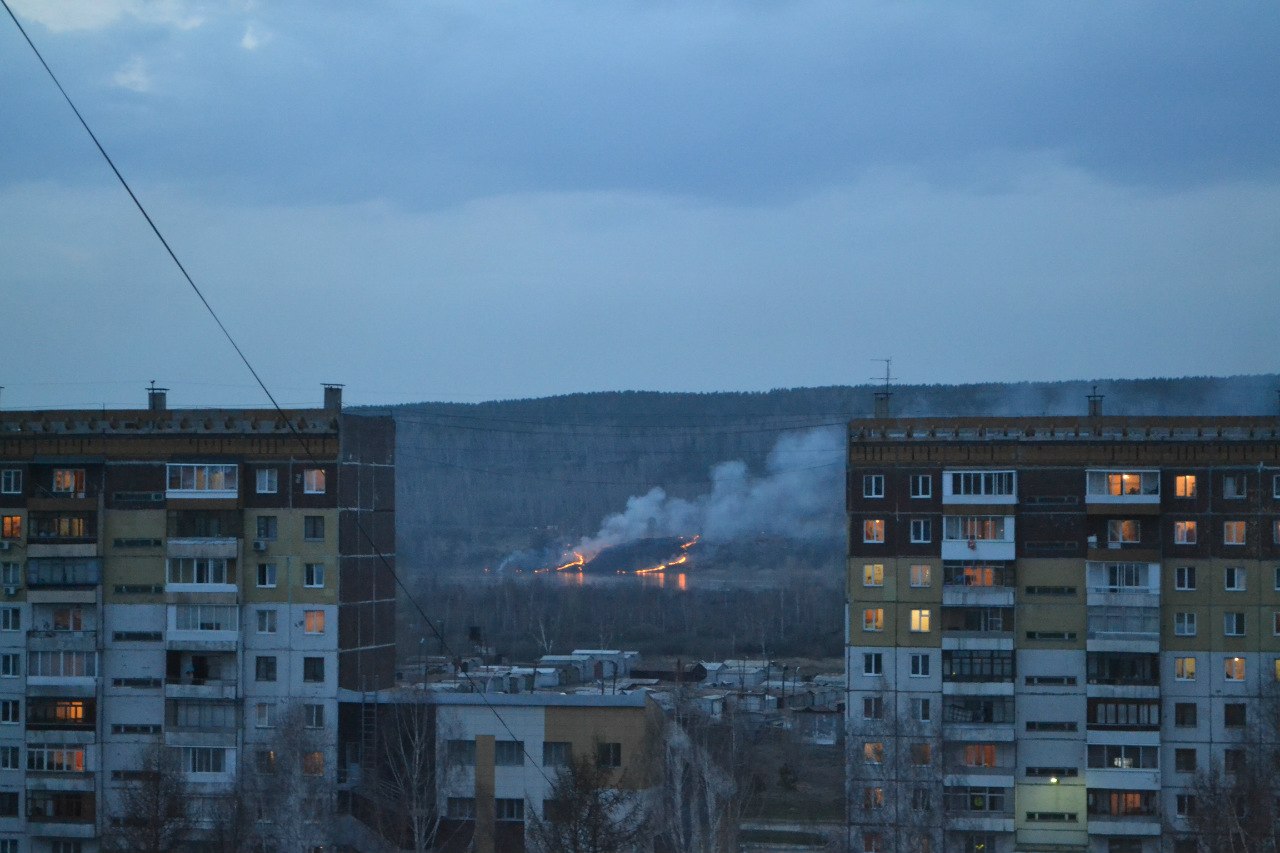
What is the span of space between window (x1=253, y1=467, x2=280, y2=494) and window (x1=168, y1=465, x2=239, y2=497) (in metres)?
0.51

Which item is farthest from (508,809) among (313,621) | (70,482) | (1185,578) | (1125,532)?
(1185,578)

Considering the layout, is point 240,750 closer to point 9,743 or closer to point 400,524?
point 9,743

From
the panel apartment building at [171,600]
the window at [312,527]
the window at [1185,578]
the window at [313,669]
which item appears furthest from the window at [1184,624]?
the window at [312,527]

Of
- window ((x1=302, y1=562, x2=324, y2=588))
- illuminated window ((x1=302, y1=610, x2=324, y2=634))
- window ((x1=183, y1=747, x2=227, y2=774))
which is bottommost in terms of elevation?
window ((x1=183, y1=747, x2=227, y2=774))

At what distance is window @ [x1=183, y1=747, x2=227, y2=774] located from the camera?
34062 mm

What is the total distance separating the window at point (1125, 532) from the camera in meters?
33.2

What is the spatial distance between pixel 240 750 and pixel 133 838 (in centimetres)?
374

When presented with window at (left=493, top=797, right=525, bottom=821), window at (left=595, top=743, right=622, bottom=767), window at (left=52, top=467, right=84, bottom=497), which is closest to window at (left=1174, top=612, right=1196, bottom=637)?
window at (left=595, top=743, right=622, bottom=767)

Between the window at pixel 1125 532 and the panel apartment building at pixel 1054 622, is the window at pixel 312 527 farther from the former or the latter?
the window at pixel 1125 532

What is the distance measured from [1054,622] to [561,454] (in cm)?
11981

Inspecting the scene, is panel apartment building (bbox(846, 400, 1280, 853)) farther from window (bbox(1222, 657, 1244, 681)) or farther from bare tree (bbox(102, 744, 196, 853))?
bare tree (bbox(102, 744, 196, 853))

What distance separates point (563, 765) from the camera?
31781 millimetres

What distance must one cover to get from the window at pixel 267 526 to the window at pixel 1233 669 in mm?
21056

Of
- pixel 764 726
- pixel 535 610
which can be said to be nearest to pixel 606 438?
pixel 535 610
